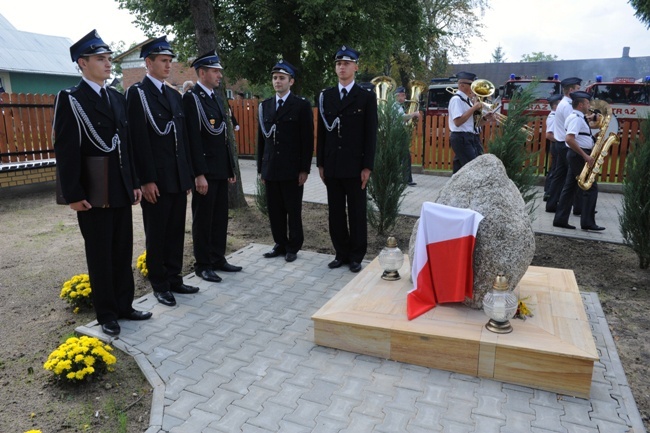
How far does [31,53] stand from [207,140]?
30.1 meters

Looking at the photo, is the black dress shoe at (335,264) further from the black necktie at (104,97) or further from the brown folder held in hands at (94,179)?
the black necktie at (104,97)

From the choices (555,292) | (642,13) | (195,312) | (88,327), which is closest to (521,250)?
(555,292)

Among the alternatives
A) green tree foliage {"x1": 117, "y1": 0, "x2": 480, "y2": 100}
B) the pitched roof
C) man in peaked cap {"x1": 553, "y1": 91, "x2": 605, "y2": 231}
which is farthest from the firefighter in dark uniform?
the pitched roof

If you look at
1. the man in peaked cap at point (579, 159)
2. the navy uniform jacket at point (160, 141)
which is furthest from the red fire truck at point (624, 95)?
the navy uniform jacket at point (160, 141)

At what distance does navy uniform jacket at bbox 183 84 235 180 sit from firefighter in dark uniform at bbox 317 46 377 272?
3.32 ft

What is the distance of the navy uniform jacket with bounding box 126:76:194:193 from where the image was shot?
4.12 m

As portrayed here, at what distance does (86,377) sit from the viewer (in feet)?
10.6

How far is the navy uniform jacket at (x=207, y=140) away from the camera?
476cm

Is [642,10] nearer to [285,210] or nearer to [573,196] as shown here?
[573,196]

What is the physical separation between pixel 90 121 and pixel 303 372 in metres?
2.31

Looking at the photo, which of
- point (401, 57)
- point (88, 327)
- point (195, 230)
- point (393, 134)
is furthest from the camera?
point (401, 57)

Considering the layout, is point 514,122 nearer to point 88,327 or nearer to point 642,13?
point 88,327

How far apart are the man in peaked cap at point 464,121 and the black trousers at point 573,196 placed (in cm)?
150

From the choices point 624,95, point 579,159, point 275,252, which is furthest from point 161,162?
point 624,95
